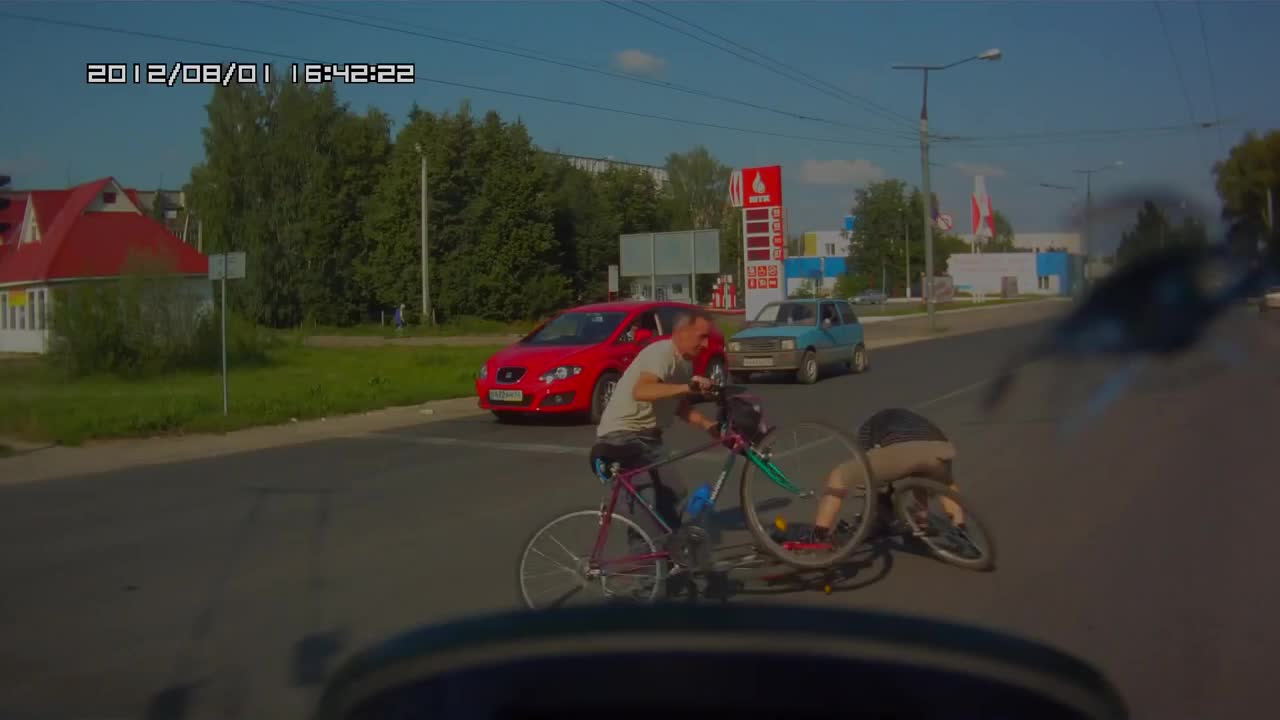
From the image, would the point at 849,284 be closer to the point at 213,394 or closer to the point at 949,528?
the point at 213,394

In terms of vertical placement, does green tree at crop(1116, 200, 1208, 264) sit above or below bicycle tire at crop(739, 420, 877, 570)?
above

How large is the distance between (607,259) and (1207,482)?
57810mm

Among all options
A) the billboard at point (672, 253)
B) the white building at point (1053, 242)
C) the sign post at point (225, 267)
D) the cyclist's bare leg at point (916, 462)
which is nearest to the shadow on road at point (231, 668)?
the cyclist's bare leg at point (916, 462)

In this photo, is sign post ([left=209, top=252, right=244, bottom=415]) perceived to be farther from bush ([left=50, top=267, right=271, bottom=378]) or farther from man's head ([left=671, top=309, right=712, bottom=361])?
man's head ([left=671, top=309, right=712, bottom=361])

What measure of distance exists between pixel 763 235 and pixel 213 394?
23564mm

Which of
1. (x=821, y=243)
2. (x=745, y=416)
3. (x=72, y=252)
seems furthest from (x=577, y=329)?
(x=821, y=243)

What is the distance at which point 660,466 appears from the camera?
6074 millimetres

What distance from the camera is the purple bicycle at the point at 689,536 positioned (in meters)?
5.73

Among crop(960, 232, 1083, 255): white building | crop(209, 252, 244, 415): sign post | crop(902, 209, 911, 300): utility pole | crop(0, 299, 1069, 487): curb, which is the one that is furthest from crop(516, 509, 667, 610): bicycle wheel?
crop(902, 209, 911, 300): utility pole

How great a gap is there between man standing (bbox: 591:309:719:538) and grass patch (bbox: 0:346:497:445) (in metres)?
10.9

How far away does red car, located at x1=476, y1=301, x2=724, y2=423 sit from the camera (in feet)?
50.2

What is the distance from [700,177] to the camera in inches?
3519

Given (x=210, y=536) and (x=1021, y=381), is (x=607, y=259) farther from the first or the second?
(x=1021, y=381)

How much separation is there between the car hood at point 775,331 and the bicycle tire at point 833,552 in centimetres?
1515
